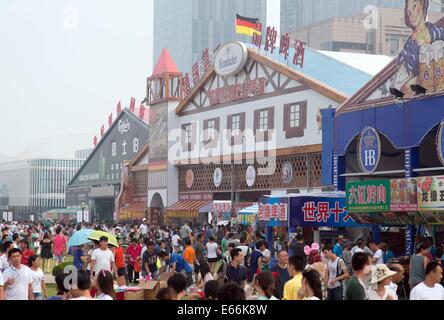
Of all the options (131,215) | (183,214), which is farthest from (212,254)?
(131,215)

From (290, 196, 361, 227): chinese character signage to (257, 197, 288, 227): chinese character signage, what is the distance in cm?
35

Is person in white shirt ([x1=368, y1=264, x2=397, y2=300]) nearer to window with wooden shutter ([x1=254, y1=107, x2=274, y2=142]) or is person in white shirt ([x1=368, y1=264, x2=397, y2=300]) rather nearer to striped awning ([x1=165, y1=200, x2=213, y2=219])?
window with wooden shutter ([x1=254, y1=107, x2=274, y2=142])

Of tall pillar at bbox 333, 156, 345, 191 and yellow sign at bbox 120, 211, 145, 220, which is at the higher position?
tall pillar at bbox 333, 156, 345, 191

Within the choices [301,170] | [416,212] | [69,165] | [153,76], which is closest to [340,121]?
[416,212]

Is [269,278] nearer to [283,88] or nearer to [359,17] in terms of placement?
[283,88]

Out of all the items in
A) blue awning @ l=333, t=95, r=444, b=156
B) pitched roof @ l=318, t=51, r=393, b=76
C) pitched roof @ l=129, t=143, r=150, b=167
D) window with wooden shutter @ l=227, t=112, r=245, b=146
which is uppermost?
pitched roof @ l=318, t=51, r=393, b=76

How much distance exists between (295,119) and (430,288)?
118 ft

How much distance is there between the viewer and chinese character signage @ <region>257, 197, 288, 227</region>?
30.1 meters

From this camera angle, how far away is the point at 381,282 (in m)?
9.40

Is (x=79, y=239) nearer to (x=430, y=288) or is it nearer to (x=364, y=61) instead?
(x=430, y=288)

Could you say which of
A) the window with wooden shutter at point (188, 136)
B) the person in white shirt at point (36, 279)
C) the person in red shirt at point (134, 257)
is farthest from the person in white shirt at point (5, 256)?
the window with wooden shutter at point (188, 136)

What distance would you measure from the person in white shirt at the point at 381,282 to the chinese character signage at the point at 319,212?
20.1 meters

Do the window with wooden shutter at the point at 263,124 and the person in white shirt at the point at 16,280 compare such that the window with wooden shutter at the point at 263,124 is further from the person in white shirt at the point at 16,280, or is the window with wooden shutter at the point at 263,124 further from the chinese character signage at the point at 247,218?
the person in white shirt at the point at 16,280

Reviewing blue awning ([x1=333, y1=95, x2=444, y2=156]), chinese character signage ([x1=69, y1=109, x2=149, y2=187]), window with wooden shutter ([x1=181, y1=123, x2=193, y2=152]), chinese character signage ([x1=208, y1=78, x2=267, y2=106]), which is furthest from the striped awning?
blue awning ([x1=333, y1=95, x2=444, y2=156])
